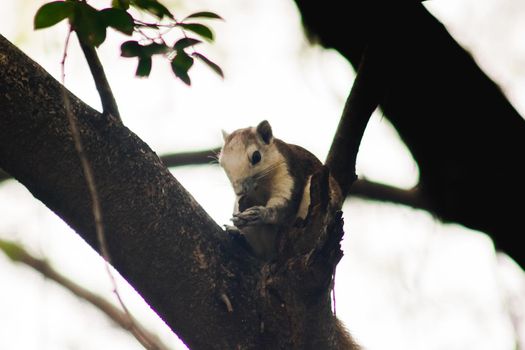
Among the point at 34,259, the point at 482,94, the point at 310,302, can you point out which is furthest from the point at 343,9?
the point at 34,259

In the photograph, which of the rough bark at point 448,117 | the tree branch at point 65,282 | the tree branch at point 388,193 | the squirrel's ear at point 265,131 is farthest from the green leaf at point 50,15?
the tree branch at point 65,282

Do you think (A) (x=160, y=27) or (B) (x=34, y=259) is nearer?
(A) (x=160, y=27)

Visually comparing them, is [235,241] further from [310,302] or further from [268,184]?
[268,184]

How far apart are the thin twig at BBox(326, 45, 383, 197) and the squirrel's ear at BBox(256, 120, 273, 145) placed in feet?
4.02

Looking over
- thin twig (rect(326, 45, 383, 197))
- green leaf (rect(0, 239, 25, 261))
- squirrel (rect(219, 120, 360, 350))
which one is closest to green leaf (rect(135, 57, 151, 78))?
thin twig (rect(326, 45, 383, 197))

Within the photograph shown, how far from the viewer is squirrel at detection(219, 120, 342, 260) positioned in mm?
4062

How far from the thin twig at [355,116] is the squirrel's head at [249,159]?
0.89m

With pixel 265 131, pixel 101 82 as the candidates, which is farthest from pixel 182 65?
pixel 265 131

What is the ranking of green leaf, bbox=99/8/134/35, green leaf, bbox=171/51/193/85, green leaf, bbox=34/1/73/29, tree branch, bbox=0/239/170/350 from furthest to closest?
1. tree branch, bbox=0/239/170/350
2. green leaf, bbox=171/51/193/85
3. green leaf, bbox=99/8/134/35
4. green leaf, bbox=34/1/73/29

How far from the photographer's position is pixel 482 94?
3604 mm

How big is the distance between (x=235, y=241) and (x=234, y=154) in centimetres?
168

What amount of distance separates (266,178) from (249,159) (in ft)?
0.51

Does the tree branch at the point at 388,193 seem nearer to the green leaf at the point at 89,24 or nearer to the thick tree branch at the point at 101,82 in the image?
the thick tree branch at the point at 101,82

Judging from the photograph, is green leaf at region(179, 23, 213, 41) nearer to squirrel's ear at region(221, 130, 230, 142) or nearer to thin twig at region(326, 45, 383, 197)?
thin twig at region(326, 45, 383, 197)
